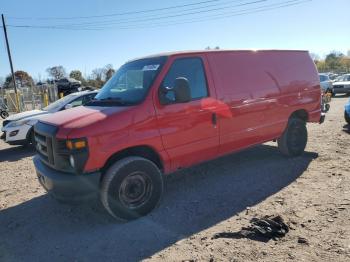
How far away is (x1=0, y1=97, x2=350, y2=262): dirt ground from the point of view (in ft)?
11.9

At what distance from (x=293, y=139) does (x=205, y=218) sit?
3.29m

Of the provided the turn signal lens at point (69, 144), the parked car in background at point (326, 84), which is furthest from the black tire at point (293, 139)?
the parked car in background at point (326, 84)

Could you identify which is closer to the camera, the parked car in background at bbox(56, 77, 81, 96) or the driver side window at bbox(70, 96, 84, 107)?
the driver side window at bbox(70, 96, 84, 107)

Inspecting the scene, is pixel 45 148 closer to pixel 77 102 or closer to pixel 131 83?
pixel 131 83

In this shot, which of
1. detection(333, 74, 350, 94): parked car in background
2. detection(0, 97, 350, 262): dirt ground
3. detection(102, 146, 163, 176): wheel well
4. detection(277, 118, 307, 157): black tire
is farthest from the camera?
detection(333, 74, 350, 94): parked car in background

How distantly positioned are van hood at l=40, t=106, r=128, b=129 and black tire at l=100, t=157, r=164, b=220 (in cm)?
62

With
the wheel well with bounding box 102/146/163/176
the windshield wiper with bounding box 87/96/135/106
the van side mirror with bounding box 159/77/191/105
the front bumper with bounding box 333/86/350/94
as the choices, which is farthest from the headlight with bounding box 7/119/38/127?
the front bumper with bounding box 333/86/350/94

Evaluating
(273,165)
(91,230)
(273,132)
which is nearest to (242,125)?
(273,132)

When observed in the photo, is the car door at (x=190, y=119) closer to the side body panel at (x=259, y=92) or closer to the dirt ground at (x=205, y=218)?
the side body panel at (x=259, y=92)

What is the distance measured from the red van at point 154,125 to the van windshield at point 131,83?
0.02 m

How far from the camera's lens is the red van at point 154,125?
4098mm

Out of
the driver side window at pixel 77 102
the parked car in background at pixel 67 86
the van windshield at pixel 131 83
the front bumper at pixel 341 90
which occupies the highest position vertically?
the parked car in background at pixel 67 86

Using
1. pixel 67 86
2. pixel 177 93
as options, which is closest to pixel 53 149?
pixel 177 93

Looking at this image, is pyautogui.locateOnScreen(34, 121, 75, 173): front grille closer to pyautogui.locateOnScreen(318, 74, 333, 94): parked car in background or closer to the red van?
the red van
